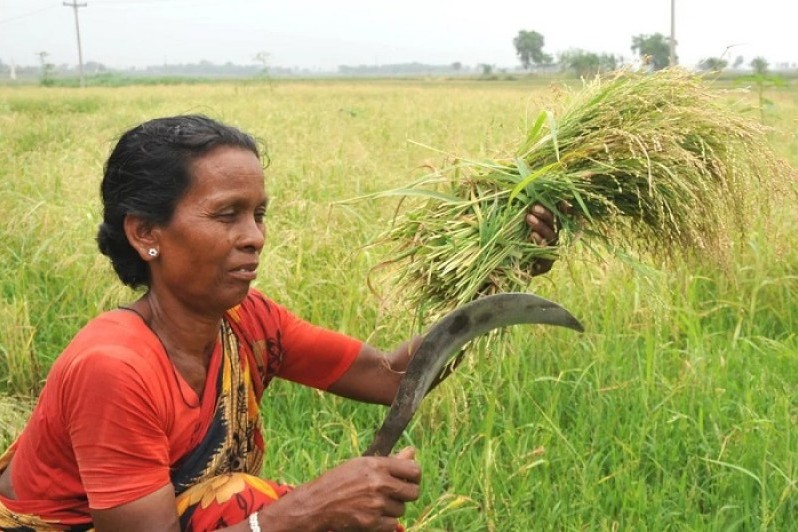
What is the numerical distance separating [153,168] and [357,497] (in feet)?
2.44

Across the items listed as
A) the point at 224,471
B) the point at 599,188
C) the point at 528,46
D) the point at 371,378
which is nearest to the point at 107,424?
the point at 224,471

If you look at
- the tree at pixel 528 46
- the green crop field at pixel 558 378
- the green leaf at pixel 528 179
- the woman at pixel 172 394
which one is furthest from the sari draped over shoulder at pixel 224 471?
the tree at pixel 528 46

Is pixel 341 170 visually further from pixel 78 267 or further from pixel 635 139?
pixel 635 139

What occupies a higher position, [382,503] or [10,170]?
[10,170]

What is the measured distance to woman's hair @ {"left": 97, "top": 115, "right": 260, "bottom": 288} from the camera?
1762mm

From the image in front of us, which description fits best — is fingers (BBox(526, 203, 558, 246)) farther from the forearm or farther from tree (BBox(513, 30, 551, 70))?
tree (BBox(513, 30, 551, 70))

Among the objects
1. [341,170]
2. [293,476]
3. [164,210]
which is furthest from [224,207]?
[341,170]

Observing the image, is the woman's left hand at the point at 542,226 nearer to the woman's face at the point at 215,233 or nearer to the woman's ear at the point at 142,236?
the woman's face at the point at 215,233

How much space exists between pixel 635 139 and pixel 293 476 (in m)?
1.38

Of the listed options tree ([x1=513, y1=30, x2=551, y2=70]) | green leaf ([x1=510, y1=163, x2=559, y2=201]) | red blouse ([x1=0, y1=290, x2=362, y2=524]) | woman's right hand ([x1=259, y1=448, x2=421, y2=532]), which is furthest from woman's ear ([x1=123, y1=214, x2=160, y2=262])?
tree ([x1=513, y1=30, x2=551, y2=70])

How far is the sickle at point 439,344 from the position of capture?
1709 mm

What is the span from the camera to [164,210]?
1.76m

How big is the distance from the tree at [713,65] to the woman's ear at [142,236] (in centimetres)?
141

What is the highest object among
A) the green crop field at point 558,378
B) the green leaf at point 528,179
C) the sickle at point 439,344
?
the green leaf at point 528,179
